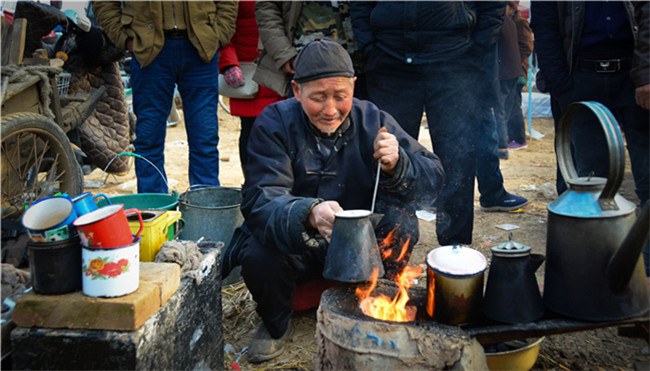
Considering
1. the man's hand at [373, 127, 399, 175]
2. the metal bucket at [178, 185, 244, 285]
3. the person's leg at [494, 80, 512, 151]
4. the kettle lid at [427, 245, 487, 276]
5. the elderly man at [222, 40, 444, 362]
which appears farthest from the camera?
the person's leg at [494, 80, 512, 151]

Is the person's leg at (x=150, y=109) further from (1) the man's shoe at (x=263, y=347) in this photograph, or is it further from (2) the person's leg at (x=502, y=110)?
(2) the person's leg at (x=502, y=110)

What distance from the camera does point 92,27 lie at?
19.0 ft

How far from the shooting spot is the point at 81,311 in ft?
6.12

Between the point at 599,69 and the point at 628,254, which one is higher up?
the point at 599,69

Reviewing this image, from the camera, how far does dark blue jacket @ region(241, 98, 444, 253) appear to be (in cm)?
265

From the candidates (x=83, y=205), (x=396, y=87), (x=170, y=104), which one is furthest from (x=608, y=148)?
(x=170, y=104)

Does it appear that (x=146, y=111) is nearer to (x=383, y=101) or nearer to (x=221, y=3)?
(x=221, y=3)

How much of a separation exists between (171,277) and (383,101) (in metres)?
2.44

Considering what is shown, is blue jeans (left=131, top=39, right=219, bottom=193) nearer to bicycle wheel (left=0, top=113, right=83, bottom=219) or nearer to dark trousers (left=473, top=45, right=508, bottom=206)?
bicycle wheel (left=0, top=113, right=83, bottom=219)

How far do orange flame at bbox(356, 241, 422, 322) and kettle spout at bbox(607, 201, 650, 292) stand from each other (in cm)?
78

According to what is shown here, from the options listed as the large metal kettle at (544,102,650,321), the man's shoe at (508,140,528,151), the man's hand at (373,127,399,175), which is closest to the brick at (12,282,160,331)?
the man's hand at (373,127,399,175)

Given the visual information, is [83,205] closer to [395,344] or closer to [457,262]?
[395,344]

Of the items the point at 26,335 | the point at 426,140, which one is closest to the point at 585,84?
the point at 26,335

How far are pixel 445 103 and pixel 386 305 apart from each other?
83.4 inches
